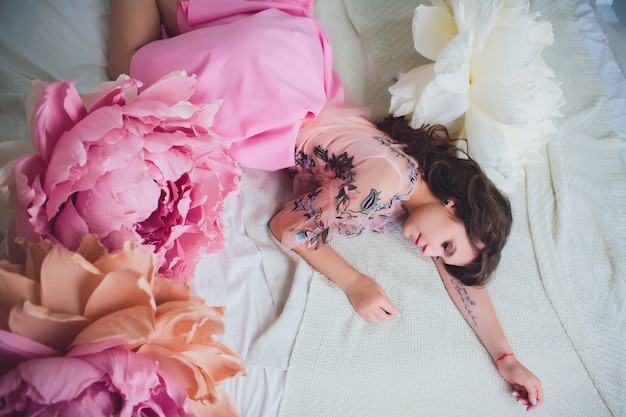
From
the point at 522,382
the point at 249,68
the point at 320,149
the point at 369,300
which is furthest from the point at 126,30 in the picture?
the point at 522,382

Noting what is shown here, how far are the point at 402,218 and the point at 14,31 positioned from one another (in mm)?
799

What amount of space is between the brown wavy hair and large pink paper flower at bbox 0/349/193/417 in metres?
0.69

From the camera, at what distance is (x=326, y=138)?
91 centimetres

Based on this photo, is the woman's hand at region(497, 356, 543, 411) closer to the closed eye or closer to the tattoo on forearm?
the tattoo on forearm

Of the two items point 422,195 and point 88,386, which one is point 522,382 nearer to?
point 422,195

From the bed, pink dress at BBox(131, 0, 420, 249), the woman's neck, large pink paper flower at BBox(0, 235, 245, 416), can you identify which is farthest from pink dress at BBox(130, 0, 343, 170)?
large pink paper flower at BBox(0, 235, 245, 416)

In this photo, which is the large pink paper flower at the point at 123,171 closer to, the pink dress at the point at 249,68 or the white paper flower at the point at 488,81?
the pink dress at the point at 249,68

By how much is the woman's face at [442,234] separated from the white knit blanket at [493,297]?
91mm

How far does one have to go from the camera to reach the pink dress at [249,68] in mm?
790

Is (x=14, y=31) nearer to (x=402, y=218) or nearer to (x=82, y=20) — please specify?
(x=82, y=20)

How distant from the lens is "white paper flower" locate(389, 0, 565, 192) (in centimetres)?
78

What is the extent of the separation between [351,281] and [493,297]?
31 centimetres

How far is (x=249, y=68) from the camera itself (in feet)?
2.66

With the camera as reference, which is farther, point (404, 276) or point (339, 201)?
point (404, 276)
